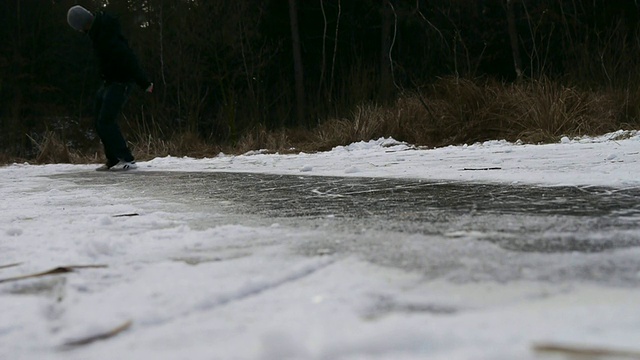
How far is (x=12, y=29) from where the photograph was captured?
15250 millimetres

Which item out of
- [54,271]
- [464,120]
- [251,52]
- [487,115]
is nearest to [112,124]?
[464,120]

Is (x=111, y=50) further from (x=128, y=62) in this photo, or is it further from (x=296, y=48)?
(x=296, y=48)

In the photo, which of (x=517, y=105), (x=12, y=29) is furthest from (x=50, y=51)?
(x=517, y=105)

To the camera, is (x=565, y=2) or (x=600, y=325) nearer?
(x=600, y=325)

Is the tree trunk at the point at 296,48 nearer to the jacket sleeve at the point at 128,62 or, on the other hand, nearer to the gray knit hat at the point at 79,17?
the jacket sleeve at the point at 128,62

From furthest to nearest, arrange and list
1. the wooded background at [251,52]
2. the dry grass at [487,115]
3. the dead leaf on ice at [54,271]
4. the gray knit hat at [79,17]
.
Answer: the wooded background at [251,52] → the dry grass at [487,115] → the gray knit hat at [79,17] → the dead leaf on ice at [54,271]

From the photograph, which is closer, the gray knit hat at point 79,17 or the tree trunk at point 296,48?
the gray knit hat at point 79,17

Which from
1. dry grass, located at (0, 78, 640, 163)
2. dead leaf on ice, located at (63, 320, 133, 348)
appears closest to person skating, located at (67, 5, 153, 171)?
dry grass, located at (0, 78, 640, 163)

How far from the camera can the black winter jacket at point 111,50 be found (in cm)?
502

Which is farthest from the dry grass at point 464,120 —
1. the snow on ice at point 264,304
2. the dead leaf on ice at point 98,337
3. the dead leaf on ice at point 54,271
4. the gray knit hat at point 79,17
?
the dead leaf on ice at point 98,337

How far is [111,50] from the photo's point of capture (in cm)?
503

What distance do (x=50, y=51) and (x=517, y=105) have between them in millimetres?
13615

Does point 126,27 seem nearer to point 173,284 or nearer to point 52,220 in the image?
point 52,220

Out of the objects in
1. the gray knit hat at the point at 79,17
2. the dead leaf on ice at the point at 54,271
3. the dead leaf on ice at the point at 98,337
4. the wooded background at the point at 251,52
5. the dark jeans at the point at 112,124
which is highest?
the wooded background at the point at 251,52
